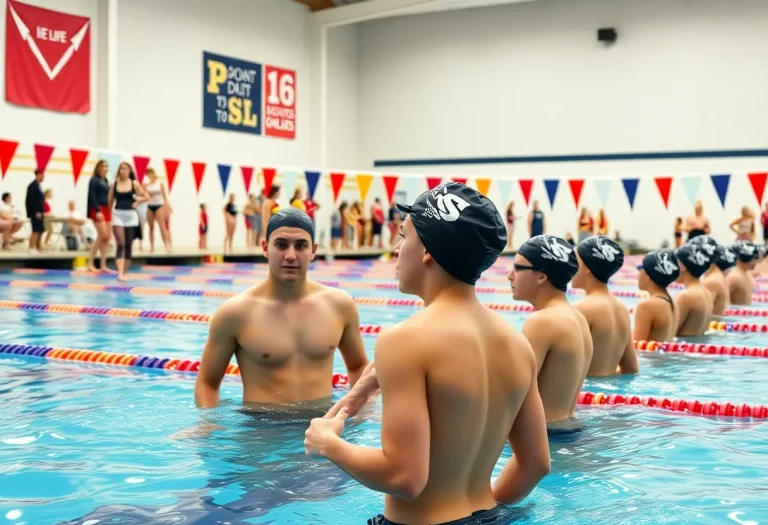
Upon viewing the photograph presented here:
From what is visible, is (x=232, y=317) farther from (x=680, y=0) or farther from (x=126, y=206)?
(x=680, y=0)

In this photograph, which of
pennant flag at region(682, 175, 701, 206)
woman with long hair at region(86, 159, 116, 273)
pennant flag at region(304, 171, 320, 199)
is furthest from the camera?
pennant flag at region(682, 175, 701, 206)

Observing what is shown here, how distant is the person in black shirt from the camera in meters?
16.7

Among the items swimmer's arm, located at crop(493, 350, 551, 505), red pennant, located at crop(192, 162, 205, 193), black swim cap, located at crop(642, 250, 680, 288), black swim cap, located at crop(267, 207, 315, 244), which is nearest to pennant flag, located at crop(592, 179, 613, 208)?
red pennant, located at crop(192, 162, 205, 193)

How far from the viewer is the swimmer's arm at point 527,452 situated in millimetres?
2328

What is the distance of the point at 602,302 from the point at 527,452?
115 inches

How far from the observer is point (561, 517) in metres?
3.21

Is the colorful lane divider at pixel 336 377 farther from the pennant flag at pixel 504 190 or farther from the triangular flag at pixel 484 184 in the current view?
the pennant flag at pixel 504 190

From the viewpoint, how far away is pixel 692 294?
314 inches

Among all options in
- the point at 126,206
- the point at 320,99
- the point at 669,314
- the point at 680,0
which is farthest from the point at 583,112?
the point at 669,314

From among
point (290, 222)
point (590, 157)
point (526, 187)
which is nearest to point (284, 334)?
point (290, 222)

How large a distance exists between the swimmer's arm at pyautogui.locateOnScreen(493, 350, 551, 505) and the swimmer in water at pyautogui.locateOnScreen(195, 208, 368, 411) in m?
1.96

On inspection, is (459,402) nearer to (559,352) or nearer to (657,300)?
(559,352)

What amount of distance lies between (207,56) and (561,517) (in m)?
24.0

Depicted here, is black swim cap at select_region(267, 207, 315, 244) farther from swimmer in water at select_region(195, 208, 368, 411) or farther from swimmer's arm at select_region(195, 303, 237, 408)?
swimmer's arm at select_region(195, 303, 237, 408)
